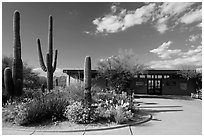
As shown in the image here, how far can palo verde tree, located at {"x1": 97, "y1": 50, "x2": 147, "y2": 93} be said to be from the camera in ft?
58.2

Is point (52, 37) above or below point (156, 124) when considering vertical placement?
above

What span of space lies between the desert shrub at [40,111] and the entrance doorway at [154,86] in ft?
63.1

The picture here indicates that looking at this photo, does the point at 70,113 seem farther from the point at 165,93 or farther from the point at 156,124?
the point at 165,93

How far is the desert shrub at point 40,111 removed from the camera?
6.35m

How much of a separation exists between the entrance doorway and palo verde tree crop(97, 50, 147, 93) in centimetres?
686

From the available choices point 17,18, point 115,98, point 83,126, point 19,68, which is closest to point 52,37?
point 17,18

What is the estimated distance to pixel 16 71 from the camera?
9703mm

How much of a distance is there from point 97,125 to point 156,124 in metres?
2.28

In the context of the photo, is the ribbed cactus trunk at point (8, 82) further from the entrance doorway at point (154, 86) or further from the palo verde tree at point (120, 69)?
the entrance doorway at point (154, 86)

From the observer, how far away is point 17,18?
403 inches

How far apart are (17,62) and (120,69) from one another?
33.9 ft

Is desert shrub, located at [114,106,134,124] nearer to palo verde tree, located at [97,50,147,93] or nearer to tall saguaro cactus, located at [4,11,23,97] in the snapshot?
tall saguaro cactus, located at [4,11,23,97]

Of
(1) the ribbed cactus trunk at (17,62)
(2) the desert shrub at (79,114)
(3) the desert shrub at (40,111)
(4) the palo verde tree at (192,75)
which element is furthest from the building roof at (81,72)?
(2) the desert shrub at (79,114)

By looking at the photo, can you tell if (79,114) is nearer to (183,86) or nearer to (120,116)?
(120,116)
